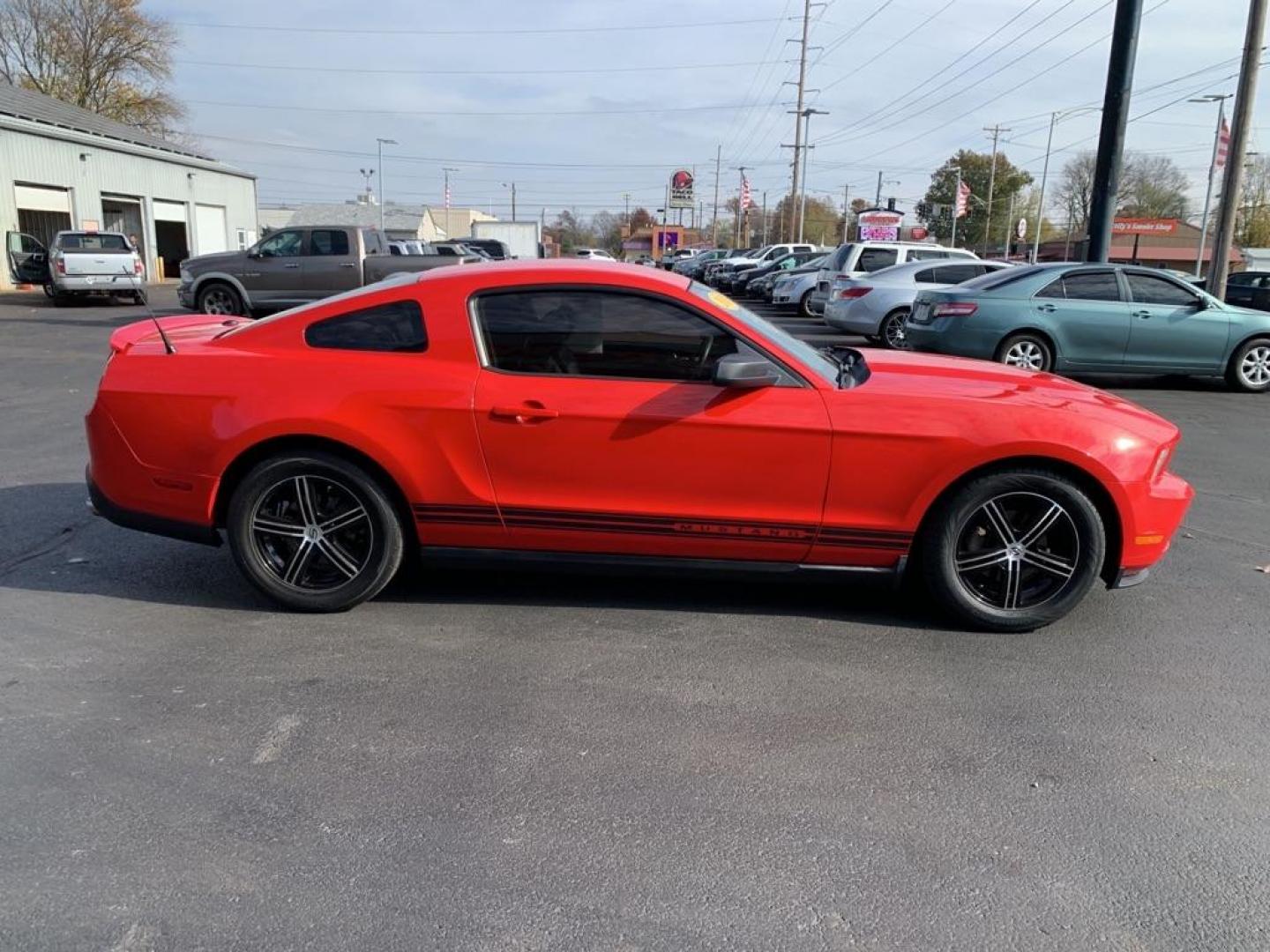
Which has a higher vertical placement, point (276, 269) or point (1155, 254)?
point (1155, 254)

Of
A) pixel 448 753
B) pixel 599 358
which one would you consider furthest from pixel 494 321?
pixel 448 753

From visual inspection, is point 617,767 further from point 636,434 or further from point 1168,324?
point 1168,324

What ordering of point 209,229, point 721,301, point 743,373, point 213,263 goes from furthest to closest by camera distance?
point 209,229, point 213,263, point 721,301, point 743,373

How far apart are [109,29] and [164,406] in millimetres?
56958

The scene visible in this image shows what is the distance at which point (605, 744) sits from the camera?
319cm

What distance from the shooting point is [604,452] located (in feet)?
13.1

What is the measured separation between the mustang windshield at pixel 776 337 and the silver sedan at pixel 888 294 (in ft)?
35.3

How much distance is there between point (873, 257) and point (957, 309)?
21.0ft

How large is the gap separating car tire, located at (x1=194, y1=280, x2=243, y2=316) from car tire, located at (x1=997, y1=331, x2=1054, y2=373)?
1319 centimetres

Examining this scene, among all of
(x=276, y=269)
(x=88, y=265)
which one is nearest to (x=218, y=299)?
(x=276, y=269)

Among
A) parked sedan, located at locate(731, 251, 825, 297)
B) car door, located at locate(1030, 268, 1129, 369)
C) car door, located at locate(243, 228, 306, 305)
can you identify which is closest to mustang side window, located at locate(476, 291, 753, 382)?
car door, located at locate(1030, 268, 1129, 369)

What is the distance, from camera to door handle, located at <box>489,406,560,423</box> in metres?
3.99

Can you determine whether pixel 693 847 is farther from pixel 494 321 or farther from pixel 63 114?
pixel 63 114

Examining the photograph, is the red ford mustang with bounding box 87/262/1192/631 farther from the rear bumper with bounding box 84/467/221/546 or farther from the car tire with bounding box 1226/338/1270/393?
the car tire with bounding box 1226/338/1270/393
